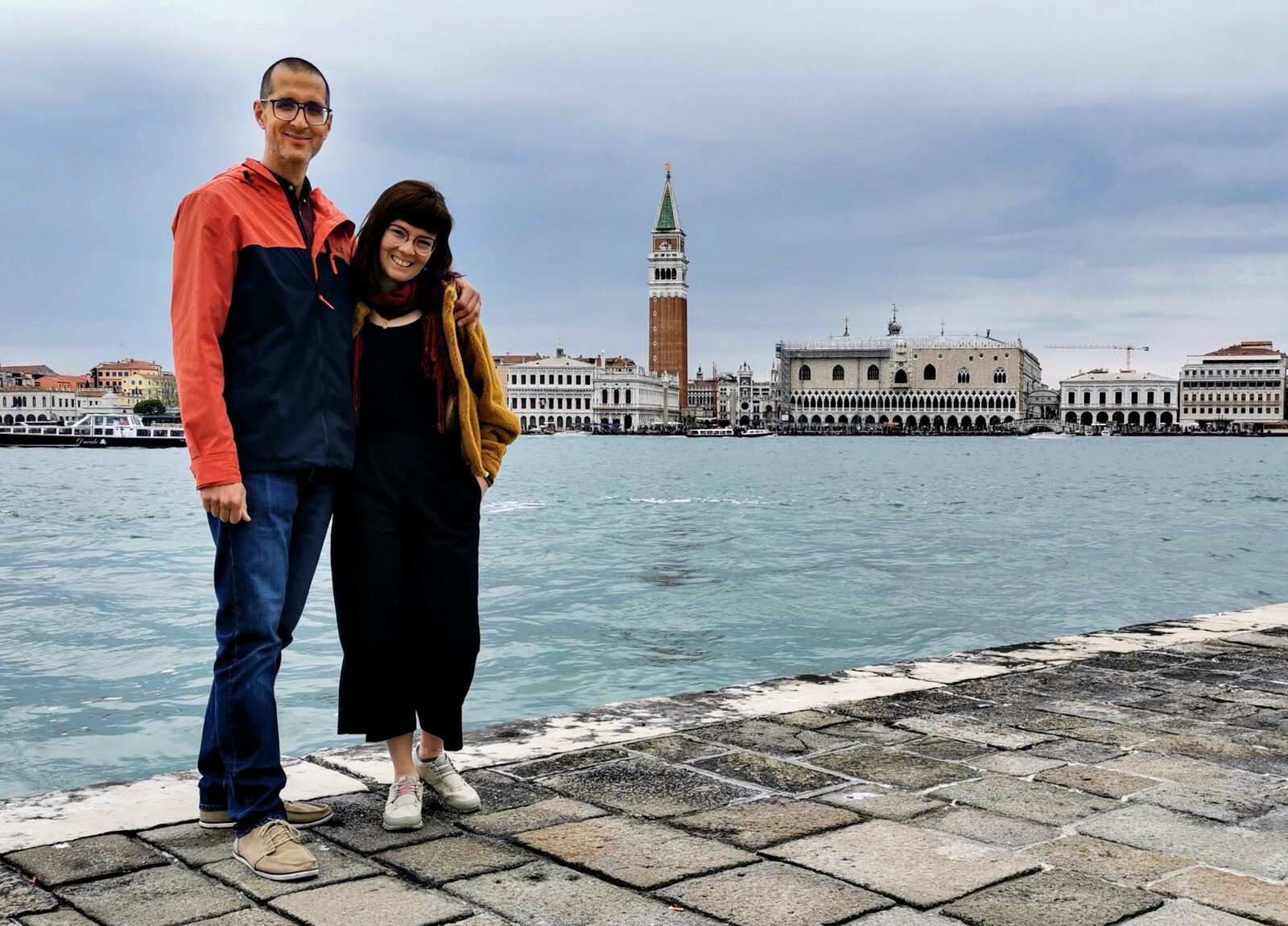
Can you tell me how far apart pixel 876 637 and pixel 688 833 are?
6.86 metres

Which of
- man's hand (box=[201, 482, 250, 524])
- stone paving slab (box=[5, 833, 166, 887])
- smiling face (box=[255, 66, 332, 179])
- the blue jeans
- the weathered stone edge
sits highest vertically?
smiling face (box=[255, 66, 332, 179])

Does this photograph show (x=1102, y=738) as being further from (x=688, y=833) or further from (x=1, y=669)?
(x=1, y=669)

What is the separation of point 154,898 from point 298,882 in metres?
0.25

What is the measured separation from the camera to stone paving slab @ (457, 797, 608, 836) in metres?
2.62

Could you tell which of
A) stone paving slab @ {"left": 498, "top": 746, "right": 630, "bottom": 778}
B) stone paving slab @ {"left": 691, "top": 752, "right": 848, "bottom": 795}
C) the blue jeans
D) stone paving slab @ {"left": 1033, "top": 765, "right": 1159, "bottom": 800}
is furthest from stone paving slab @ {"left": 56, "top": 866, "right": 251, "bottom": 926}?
stone paving slab @ {"left": 1033, "top": 765, "right": 1159, "bottom": 800}

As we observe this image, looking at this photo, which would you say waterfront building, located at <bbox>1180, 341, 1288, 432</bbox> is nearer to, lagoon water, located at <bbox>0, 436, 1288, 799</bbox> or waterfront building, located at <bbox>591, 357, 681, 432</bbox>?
waterfront building, located at <bbox>591, 357, 681, 432</bbox>

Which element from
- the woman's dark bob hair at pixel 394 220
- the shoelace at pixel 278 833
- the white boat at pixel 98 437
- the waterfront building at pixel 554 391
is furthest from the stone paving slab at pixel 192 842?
the waterfront building at pixel 554 391

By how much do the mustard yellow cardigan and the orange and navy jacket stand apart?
0.17 m

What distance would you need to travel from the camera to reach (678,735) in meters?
3.47

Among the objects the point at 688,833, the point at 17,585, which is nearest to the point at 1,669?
the point at 17,585

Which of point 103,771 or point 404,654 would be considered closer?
point 404,654

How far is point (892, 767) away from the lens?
3.10 meters

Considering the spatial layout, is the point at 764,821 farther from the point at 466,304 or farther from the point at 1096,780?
the point at 466,304

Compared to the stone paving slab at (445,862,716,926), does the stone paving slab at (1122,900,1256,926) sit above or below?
above
